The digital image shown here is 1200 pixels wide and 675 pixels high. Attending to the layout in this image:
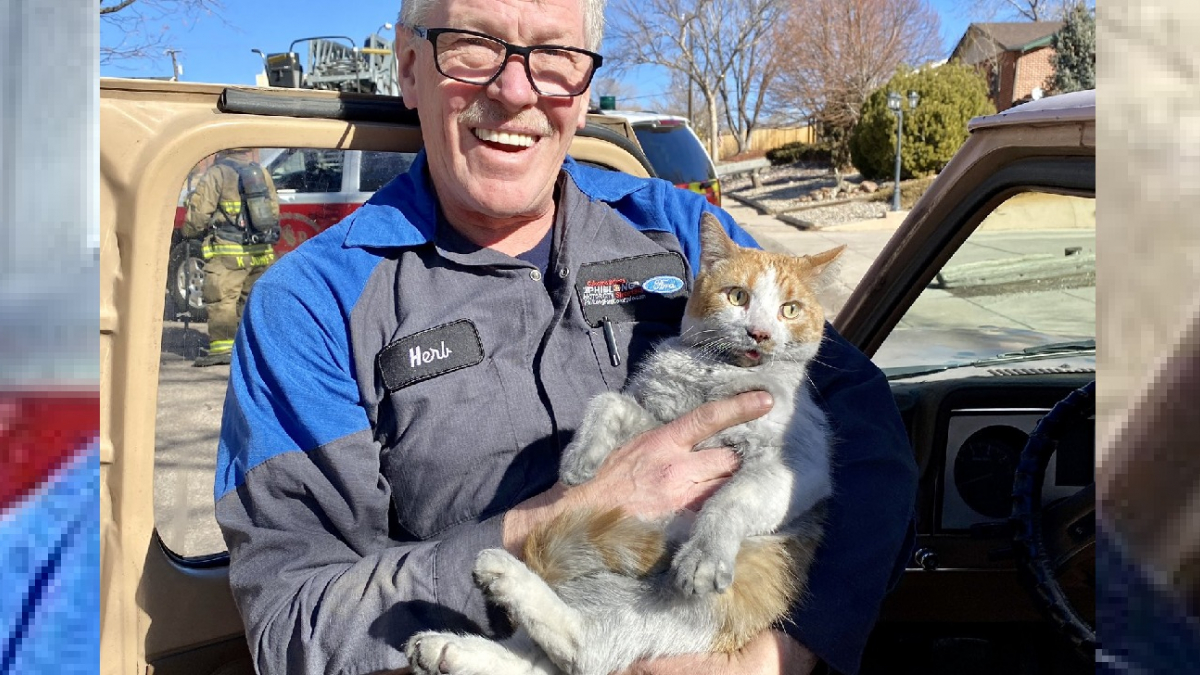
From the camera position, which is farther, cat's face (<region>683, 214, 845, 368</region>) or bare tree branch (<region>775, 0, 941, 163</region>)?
bare tree branch (<region>775, 0, 941, 163</region>)

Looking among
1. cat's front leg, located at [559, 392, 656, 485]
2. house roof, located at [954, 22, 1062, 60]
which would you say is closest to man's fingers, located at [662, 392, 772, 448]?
cat's front leg, located at [559, 392, 656, 485]

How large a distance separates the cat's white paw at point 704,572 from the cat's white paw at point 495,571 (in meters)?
0.37

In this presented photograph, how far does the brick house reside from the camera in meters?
30.5

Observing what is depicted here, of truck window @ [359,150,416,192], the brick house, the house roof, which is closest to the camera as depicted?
truck window @ [359,150,416,192]

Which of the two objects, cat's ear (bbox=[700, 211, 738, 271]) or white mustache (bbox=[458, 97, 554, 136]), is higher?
white mustache (bbox=[458, 97, 554, 136])

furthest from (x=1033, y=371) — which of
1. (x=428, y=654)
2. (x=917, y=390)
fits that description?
(x=428, y=654)

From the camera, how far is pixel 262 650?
1812 mm

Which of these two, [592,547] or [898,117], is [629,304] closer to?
[592,547]

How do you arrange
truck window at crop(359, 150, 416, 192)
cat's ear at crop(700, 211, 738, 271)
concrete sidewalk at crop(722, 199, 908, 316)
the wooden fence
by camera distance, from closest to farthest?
1. cat's ear at crop(700, 211, 738, 271)
2. truck window at crop(359, 150, 416, 192)
3. concrete sidewalk at crop(722, 199, 908, 316)
4. the wooden fence

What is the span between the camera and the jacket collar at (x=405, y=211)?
217 centimetres

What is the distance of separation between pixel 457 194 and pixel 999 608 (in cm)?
217

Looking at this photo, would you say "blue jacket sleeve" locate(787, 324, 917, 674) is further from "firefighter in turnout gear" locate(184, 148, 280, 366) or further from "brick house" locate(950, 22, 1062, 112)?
"brick house" locate(950, 22, 1062, 112)

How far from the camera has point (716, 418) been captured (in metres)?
2.11

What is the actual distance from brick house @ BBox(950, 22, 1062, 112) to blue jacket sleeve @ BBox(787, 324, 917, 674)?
30905 millimetres
